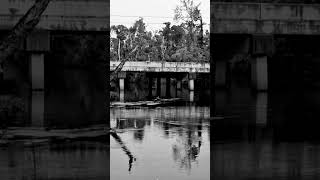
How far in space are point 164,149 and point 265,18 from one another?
2571 cm

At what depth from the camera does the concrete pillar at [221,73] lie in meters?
42.2

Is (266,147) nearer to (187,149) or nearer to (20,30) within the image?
(187,149)

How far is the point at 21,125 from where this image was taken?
611 inches

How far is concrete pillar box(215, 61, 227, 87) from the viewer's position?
139 feet

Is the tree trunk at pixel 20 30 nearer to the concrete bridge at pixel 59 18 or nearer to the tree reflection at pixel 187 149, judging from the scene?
the tree reflection at pixel 187 149

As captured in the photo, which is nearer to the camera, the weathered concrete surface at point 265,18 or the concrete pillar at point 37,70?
the concrete pillar at point 37,70

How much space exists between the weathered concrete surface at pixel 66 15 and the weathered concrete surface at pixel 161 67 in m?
26.3

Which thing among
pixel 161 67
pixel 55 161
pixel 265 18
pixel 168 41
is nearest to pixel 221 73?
pixel 265 18

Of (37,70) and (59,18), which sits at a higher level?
(59,18)

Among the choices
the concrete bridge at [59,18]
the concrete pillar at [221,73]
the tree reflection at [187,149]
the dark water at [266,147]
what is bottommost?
the tree reflection at [187,149]

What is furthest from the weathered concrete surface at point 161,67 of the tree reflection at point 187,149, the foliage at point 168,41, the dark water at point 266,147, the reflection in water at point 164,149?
the tree reflection at point 187,149

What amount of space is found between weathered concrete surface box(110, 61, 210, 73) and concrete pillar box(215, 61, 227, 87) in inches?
618

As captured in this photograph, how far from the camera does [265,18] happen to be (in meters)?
34.9

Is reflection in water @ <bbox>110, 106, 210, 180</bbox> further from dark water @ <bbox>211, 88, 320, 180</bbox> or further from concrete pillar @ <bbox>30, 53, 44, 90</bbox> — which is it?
concrete pillar @ <bbox>30, 53, 44, 90</bbox>
